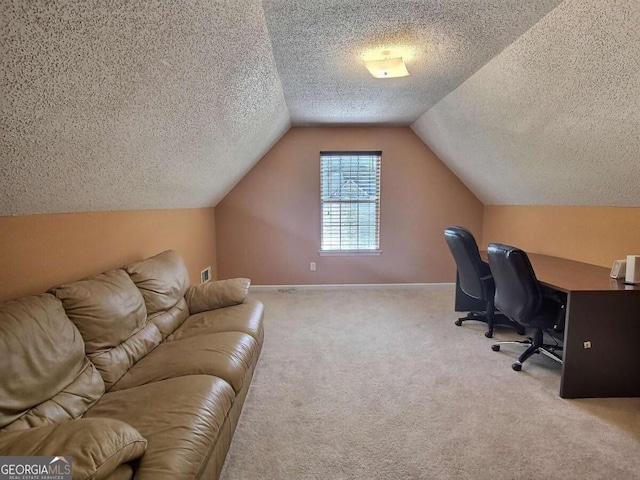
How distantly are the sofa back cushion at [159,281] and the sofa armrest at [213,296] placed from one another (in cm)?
10

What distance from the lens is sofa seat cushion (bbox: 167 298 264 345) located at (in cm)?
223

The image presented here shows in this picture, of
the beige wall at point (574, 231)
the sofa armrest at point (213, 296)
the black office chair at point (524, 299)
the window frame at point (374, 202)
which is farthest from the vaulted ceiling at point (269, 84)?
the window frame at point (374, 202)

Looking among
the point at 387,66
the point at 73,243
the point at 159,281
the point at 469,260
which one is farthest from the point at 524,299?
the point at 73,243

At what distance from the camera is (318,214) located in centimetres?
467

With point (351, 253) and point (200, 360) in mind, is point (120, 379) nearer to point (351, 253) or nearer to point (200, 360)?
point (200, 360)

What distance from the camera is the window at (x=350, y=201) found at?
4648mm

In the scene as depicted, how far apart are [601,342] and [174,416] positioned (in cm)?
258

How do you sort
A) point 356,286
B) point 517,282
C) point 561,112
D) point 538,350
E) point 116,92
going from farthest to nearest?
1. point 356,286
2. point 538,350
3. point 517,282
4. point 561,112
5. point 116,92

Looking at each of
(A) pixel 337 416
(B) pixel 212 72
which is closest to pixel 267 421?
(A) pixel 337 416

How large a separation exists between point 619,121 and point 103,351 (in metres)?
3.23

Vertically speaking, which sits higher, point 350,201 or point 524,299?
point 350,201

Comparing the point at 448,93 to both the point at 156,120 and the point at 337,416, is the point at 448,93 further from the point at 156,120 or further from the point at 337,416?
the point at 337,416

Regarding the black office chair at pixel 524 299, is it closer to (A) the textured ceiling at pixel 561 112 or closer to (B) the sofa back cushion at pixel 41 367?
(A) the textured ceiling at pixel 561 112

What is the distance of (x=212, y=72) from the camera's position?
1.94m
